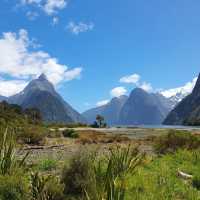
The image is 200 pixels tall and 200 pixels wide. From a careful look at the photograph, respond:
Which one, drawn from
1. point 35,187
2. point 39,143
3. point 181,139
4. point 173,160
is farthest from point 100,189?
point 39,143

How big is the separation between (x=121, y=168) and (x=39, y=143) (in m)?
25.0

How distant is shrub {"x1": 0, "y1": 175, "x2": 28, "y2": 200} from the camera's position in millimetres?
8383

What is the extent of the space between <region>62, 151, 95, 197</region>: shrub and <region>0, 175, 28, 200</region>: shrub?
1301 mm

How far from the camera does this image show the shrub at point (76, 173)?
9.66m

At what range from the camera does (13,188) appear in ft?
27.9

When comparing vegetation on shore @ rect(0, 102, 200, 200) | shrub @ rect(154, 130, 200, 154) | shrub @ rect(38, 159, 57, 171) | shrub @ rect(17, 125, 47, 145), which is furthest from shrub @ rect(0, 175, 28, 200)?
shrub @ rect(17, 125, 47, 145)

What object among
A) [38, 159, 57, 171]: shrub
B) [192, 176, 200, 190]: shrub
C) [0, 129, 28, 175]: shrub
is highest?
[0, 129, 28, 175]: shrub

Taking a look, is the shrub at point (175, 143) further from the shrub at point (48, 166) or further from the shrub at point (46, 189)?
the shrub at point (46, 189)

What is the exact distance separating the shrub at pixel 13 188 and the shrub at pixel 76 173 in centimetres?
130

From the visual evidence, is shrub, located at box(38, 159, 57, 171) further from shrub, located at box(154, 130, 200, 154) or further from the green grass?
shrub, located at box(154, 130, 200, 154)

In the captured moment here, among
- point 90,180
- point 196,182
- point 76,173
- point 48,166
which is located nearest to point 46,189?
point 76,173

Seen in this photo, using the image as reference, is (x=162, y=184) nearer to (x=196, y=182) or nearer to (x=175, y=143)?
(x=196, y=182)

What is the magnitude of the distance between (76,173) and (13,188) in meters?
1.85

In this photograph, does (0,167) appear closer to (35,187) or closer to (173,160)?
(35,187)
